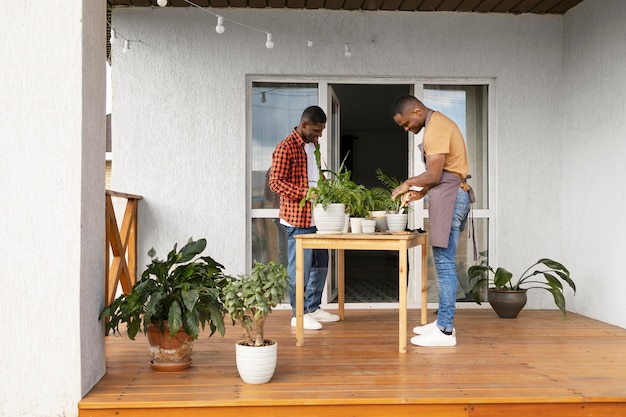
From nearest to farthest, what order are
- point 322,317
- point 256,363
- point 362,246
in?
point 256,363
point 362,246
point 322,317

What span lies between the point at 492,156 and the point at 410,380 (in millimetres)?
2918

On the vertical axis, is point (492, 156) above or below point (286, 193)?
above

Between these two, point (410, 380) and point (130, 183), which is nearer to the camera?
point (410, 380)

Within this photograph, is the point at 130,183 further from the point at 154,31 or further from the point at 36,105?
the point at 36,105

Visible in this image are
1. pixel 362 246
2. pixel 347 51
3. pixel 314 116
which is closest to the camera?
pixel 362 246

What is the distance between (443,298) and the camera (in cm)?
377

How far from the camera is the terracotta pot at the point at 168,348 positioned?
3.17 meters

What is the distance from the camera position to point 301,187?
4211 mm

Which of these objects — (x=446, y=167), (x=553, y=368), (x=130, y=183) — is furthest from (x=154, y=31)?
(x=553, y=368)

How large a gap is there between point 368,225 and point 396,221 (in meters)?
0.17

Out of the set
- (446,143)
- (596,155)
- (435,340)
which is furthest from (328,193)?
(596,155)

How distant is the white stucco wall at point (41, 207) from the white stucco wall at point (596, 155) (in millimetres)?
3604

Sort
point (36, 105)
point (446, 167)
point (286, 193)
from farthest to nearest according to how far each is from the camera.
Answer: point (286, 193) < point (446, 167) < point (36, 105)

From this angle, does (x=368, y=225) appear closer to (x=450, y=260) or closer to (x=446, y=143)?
(x=450, y=260)
